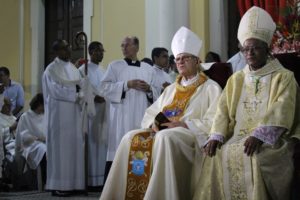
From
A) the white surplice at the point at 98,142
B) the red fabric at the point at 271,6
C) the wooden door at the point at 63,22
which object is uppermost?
the wooden door at the point at 63,22

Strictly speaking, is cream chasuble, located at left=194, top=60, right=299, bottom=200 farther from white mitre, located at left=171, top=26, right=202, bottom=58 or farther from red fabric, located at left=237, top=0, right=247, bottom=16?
red fabric, located at left=237, top=0, right=247, bottom=16

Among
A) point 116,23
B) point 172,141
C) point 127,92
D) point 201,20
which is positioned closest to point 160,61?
point 127,92

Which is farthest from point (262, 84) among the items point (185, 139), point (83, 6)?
point (83, 6)

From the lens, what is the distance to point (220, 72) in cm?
542

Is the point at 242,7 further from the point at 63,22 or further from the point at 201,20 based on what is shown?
the point at 63,22

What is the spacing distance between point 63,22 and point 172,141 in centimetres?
803

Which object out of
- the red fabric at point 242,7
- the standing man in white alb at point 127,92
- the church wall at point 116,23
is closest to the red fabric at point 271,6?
the red fabric at point 242,7

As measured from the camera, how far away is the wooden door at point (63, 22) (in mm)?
11680

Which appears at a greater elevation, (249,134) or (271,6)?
(271,6)

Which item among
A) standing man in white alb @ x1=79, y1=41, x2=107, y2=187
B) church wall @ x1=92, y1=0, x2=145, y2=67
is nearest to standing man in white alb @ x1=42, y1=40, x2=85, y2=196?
standing man in white alb @ x1=79, y1=41, x2=107, y2=187

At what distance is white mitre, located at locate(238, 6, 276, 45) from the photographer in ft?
14.6

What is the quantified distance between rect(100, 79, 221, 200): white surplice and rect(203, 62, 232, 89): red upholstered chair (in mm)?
325

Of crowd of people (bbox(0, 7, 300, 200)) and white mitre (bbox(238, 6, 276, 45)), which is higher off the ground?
white mitre (bbox(238, 6, 276, 45))

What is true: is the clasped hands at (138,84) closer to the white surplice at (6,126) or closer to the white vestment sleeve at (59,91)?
the white vestment sleeve at (59,91)
